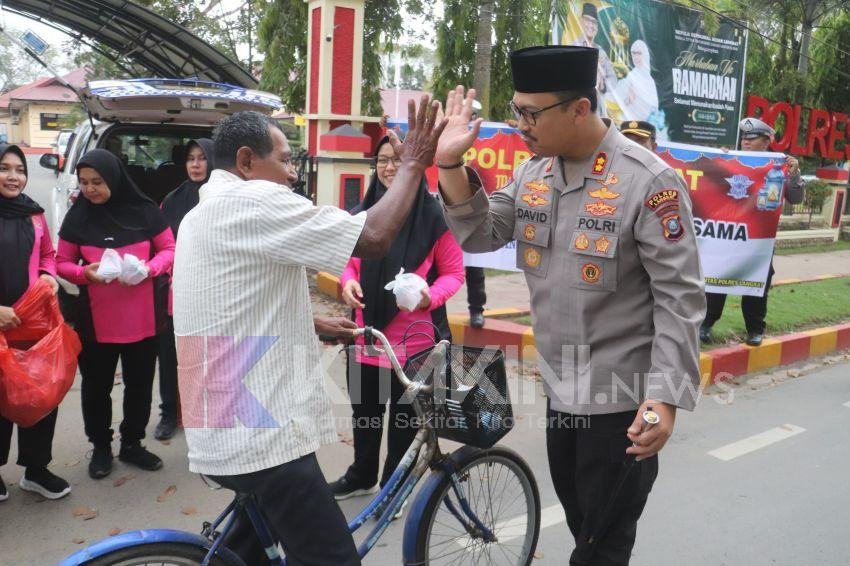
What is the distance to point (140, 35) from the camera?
36.3 feet

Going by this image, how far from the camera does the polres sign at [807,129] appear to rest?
1338 centimetres

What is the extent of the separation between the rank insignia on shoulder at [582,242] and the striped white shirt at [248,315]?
0.66 meters

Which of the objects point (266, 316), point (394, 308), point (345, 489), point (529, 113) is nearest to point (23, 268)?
point (394, 308)

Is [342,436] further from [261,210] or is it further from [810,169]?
[810,169]

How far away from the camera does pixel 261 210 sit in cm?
185

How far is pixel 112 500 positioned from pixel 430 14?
11.8 m

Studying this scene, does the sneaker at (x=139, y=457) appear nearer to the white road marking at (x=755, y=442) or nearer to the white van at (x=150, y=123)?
the white van at (x=150, y=123)

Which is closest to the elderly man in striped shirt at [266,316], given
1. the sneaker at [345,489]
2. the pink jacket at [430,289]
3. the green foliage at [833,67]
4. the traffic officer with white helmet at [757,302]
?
the pink jacket at [430,289]

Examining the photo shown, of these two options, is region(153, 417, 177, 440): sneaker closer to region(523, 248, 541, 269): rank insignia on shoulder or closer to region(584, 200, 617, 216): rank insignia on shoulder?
region(523, 248, 541, 269): rank insignia on shoulder

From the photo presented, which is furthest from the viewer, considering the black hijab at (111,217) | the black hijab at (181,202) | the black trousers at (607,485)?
the black hijab at (181,202)

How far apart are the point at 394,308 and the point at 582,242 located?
141 centimetres

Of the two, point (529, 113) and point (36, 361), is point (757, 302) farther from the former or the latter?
point (36, 361)

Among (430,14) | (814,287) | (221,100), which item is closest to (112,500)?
(221,100)

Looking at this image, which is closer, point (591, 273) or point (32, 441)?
point (591, 273)
